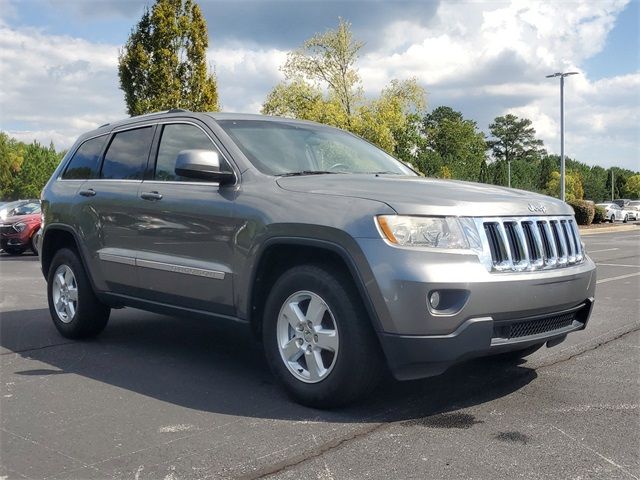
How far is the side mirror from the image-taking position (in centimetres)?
469

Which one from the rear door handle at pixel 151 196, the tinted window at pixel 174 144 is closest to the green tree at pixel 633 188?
A: the tinted window at pixel 174 144

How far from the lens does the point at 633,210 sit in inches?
2200

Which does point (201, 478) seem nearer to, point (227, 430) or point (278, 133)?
point (227, 430)

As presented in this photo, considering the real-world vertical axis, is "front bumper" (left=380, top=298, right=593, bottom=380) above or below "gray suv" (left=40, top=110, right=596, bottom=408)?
below

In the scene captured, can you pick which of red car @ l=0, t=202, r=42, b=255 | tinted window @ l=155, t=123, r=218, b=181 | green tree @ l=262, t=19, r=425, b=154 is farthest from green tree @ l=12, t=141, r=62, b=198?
tinted window @ l=155, t=123, r=218, b=181

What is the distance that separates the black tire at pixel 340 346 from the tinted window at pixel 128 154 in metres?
2.06

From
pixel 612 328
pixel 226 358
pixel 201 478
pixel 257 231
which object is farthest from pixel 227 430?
pixel 612 328

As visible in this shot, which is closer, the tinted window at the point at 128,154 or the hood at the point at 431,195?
the hood at the point at 431,195

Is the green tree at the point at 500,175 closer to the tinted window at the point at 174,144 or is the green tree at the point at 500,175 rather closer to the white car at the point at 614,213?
the white car at the point at 614,213

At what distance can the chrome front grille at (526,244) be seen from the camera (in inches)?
159

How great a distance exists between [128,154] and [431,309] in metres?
3.28

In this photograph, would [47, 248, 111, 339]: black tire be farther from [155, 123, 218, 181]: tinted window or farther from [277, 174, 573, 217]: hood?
[277, 174, 573, 217]: hood

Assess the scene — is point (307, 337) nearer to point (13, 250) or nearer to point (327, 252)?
point (327, 252)

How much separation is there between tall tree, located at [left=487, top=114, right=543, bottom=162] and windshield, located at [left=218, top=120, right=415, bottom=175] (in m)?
123
